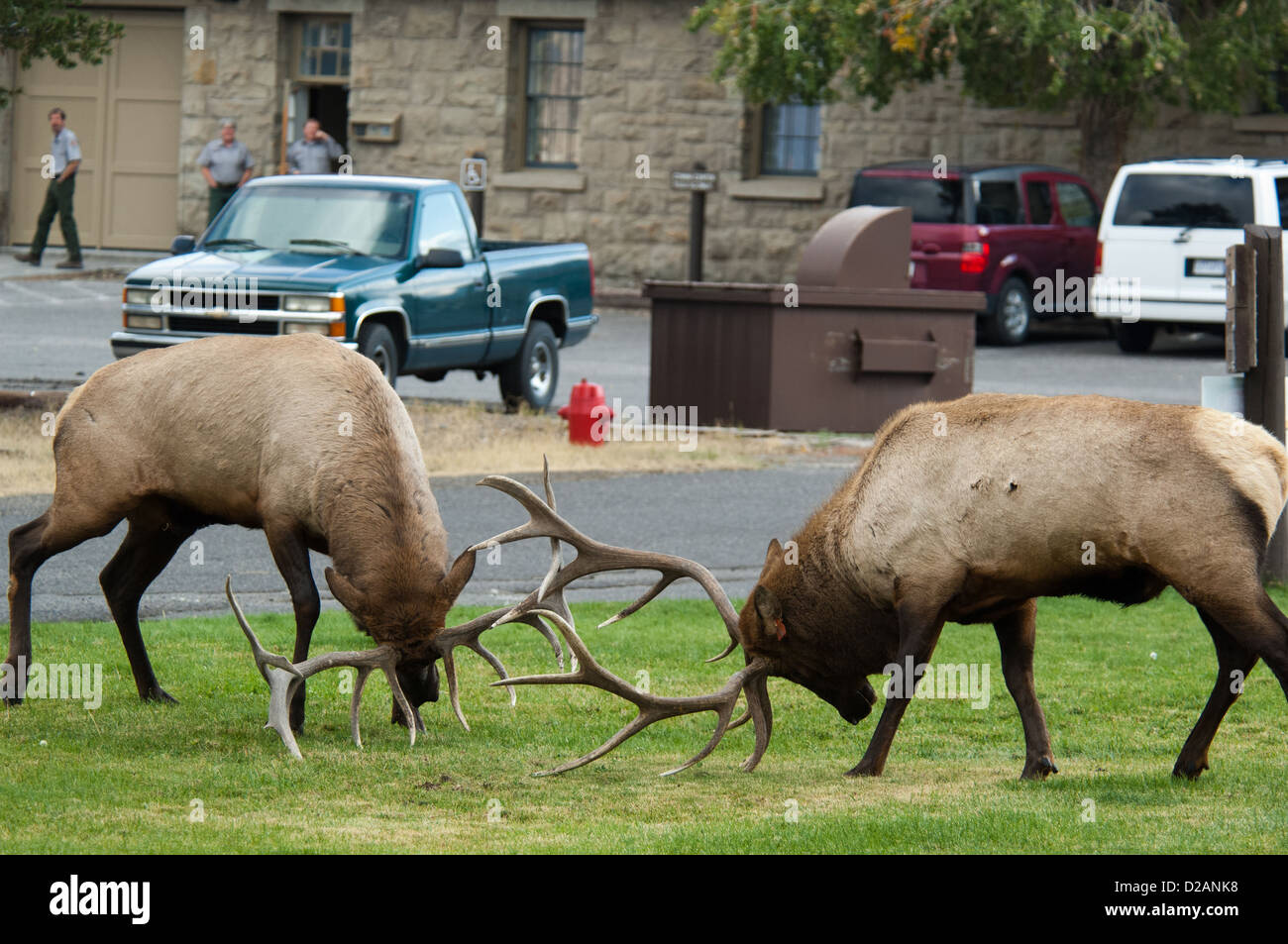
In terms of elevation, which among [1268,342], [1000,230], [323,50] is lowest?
[1268,342]

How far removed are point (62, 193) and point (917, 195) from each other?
38.3 feet

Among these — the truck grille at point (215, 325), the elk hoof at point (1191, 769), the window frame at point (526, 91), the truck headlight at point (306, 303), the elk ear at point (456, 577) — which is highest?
the window frame at point (526, 91)

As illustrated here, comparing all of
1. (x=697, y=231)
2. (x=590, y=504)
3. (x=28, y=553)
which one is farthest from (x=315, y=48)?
(x=28, y=553)

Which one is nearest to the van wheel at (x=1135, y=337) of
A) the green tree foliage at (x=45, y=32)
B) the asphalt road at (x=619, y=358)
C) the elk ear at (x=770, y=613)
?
the asphalt road at (x=619, y=358)

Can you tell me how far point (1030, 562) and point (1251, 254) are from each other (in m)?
4.22

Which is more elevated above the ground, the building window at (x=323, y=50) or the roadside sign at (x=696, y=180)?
the building window at (x=323, y=50)

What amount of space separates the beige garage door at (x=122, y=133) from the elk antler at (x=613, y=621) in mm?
24542

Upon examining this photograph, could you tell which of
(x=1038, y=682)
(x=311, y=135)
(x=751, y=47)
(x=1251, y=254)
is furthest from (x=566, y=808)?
(x=311, y=135)

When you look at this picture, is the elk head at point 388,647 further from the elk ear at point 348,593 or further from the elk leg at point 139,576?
the elk leg at point 139,576

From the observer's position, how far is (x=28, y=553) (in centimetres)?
839

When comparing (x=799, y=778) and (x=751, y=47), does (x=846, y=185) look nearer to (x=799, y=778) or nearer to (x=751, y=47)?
(x=751, y=47)

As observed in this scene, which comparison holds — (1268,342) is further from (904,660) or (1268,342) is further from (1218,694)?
(904,660)

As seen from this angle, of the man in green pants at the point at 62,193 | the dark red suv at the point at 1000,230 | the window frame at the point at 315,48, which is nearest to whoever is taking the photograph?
the dark red suv at the point at 1000,230

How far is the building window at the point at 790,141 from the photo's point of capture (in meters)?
29.5
